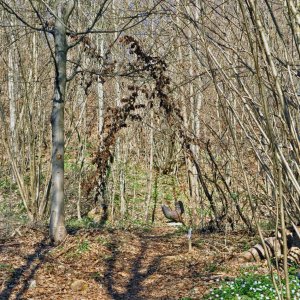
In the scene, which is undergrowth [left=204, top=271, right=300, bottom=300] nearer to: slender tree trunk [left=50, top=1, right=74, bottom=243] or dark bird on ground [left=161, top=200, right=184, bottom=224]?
slender tree trunk [left=50, top=1, right=74, bottom=243]

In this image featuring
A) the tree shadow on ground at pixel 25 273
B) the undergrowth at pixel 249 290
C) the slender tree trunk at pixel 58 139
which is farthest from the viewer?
the slender tree trunk at pixel 58 139

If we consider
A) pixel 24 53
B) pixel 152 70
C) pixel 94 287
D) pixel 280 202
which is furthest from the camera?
pixel 24 53

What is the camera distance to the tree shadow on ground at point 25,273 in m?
4.99

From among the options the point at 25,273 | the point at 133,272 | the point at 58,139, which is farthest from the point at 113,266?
the point at 58,139

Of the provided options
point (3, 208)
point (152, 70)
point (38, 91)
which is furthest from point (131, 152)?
point (152, 70)

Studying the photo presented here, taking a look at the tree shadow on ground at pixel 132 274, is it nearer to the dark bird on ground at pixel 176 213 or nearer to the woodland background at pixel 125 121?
the woodland background at pixel 125 121

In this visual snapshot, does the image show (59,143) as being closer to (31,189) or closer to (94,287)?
(94,287)

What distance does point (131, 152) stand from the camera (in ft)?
52.9

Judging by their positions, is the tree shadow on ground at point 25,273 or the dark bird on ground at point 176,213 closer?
the tree shadow on ground at point 25,273

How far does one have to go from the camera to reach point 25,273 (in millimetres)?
5488

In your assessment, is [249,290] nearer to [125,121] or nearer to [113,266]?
[113,266]

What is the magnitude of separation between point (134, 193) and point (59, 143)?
25.3 ft

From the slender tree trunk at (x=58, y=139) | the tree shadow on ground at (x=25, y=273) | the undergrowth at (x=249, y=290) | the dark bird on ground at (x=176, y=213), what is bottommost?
the undergrowth at (x=249, y=290)

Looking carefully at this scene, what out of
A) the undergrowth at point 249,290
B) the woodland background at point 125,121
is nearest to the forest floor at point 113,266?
the undergrowth at point 249,290
